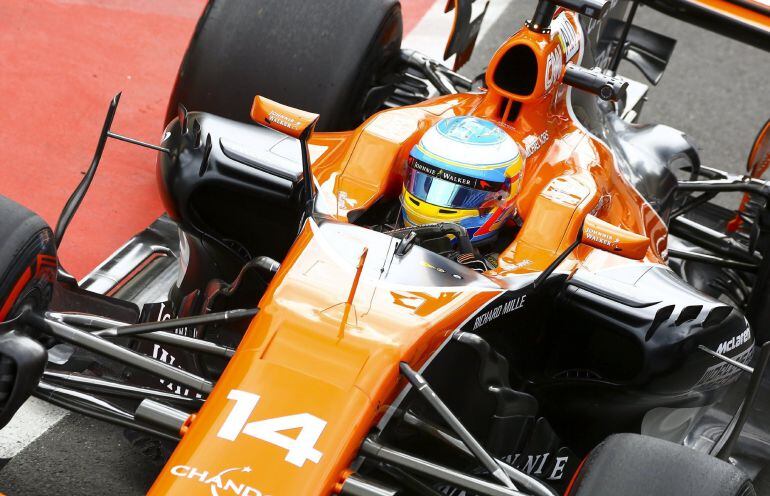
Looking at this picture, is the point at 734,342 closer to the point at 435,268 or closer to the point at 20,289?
the point at 435,268

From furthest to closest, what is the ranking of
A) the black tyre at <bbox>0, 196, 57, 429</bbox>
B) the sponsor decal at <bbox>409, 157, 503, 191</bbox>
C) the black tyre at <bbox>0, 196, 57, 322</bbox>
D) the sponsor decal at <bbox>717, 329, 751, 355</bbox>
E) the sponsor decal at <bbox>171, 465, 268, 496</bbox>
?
the sponsor decal at <bbox>717, 329, 751, 355</bbox>
the sponsor decal at <bbox>409, 157, 503, 191</bbox>
the black tyre at <bbox>0, 196, 57, 322</bbox>
the black tyre at <bbox>0, 196, 57, 429</bbox>
the sponsor decal at <bbox>171, 465, 268, 496</bbox>

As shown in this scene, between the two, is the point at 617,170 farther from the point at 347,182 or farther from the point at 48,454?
the point at 48,454

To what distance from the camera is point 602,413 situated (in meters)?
3.95

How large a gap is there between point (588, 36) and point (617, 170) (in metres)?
0.76

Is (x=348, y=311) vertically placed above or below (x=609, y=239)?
below

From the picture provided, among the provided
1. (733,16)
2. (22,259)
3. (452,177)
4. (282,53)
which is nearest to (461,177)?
(452,177)

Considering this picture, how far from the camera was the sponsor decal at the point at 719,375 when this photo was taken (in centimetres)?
399

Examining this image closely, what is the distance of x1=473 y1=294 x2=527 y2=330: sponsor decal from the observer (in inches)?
139

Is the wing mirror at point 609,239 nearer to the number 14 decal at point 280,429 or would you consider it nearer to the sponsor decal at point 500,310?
the sponsor decal at point 500,310

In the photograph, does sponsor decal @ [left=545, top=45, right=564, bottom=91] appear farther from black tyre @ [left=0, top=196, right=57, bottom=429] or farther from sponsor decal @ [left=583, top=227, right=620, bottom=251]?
black tyre @ [left=0, top=196, right=57, bottom=429]

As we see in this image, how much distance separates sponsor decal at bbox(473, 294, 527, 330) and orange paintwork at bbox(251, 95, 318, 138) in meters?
0.77

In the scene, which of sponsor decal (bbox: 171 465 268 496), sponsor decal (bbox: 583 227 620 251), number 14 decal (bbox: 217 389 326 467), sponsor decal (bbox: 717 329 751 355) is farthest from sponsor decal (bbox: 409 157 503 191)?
sponsor decal (bbox: 171 465 268 496)

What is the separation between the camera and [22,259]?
10.8 feet

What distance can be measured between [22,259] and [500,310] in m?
1.38
